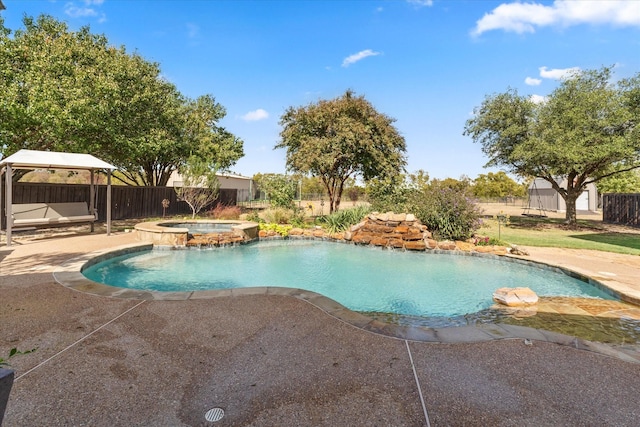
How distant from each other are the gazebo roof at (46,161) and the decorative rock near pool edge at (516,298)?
10067 mm

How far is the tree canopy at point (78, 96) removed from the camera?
9.48 m

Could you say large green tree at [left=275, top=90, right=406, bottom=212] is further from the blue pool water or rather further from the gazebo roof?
the gazebo roof

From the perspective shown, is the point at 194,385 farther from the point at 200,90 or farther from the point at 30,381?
the point at 200,90

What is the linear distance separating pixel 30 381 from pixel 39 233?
365 inches

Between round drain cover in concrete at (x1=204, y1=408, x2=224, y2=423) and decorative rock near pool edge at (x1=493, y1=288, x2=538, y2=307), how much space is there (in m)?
4.28

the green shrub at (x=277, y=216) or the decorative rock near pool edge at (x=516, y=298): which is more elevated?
the green shrub at (x=277, y=216)

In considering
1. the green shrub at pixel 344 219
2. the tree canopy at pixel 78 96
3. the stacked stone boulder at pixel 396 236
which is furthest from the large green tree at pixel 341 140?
the tree canopy at pixel 78 96

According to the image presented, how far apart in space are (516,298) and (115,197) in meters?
15.6

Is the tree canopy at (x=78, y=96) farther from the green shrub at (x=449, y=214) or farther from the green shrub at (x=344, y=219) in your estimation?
the green shrub at (x=449, y=214)

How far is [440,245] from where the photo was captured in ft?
28.3

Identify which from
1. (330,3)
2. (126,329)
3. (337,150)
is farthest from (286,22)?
(126,329)

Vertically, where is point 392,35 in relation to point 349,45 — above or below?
below

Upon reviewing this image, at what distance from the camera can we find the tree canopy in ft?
31.1

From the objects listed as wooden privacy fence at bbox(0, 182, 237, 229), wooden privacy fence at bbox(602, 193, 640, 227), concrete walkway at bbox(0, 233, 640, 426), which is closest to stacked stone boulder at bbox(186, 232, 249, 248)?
wooden privacy fence at bbox(0, 182, 237, 229)
